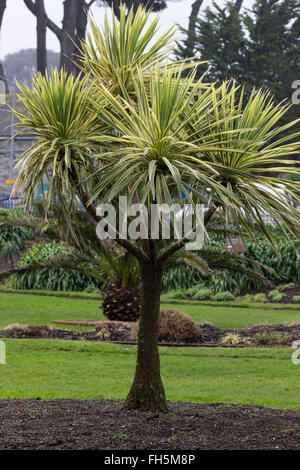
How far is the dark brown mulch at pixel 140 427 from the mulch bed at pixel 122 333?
4373 mm

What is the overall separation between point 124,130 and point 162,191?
0.52 metres

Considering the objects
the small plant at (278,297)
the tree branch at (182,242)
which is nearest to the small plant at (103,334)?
the tree branch at (182,242)

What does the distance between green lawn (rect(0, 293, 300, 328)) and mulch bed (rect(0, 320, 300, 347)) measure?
2.52 feet

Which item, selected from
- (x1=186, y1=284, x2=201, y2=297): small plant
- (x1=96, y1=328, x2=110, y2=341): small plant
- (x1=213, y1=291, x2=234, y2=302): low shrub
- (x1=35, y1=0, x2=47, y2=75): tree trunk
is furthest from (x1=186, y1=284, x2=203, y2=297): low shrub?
(x1=35, y1=0, x2=47, y2=75): tree trunk

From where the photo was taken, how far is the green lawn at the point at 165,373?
6.58 meters

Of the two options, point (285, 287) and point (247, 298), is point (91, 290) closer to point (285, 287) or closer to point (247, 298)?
point (247, 298)

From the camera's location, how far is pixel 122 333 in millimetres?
10508

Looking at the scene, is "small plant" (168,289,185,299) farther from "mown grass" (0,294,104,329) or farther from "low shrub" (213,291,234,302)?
"mown grass" (0,294,104,329)

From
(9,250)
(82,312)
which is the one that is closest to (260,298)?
(82,312)

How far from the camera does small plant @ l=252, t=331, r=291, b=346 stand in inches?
385

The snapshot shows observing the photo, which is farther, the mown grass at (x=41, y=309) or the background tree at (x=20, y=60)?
the background tree at (x=20, y=60)

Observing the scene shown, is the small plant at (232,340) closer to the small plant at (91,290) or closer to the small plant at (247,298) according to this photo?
the small plant at (247,298)
